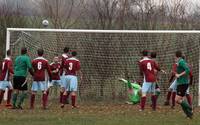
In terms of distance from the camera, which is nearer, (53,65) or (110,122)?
(110,122)

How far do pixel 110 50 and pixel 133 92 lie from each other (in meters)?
2.20

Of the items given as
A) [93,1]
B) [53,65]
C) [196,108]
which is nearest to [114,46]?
[53,65]

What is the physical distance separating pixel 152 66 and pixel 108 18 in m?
9.13

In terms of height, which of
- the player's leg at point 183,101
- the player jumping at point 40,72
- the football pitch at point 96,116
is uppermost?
the player jumping at point 40,72

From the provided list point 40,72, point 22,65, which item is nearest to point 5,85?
point 22,65

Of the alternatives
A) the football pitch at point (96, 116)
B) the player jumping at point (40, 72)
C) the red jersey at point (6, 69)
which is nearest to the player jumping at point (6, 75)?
the red jersey at point (6, 69)

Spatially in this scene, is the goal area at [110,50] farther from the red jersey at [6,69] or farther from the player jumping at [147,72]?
the player jumping at [147,72]

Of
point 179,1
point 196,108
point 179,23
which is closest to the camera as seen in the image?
point 196,108

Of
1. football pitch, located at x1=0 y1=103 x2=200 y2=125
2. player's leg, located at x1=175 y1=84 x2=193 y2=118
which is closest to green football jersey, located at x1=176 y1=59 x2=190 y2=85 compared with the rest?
player's leg, located at x1=175 y1=84 x2=193 y2=118

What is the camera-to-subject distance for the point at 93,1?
27.9 meters

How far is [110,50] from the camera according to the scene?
70.2 ft

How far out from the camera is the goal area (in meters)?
20.6

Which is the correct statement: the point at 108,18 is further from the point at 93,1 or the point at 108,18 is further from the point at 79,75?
the point at 79,75

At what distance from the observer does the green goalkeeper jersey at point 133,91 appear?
20.1 meters
